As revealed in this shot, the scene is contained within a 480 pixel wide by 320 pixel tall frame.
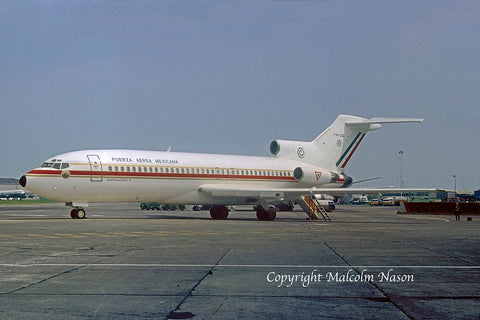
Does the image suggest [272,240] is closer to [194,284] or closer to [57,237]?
[57,237]

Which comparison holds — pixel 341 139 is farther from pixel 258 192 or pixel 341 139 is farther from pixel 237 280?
pixel 237 280

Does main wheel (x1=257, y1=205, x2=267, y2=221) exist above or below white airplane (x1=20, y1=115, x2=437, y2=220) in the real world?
below

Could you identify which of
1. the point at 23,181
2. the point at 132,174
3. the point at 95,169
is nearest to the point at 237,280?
the point at 95,169

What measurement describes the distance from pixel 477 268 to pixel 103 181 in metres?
23.4

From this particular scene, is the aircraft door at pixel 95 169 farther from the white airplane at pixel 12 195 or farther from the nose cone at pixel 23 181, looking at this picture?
the white airplane at pixel 12 195

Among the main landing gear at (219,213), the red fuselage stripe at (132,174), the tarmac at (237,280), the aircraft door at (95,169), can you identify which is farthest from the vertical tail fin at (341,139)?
the tarmac at (237,280)

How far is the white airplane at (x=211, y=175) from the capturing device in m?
31.0

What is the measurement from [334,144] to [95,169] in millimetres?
21908

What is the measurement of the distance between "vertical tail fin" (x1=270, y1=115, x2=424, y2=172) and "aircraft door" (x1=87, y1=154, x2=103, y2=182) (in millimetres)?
16678

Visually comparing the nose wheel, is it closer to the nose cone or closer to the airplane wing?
the nose cone

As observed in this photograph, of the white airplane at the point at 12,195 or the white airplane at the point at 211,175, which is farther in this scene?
the white airplane at the point at 12,195

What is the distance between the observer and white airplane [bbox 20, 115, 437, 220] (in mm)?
30969

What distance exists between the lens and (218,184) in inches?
1484

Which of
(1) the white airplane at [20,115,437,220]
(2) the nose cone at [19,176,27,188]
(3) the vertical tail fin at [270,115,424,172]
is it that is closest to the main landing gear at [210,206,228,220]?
(1) the white airplane at [20,115,437,220]
